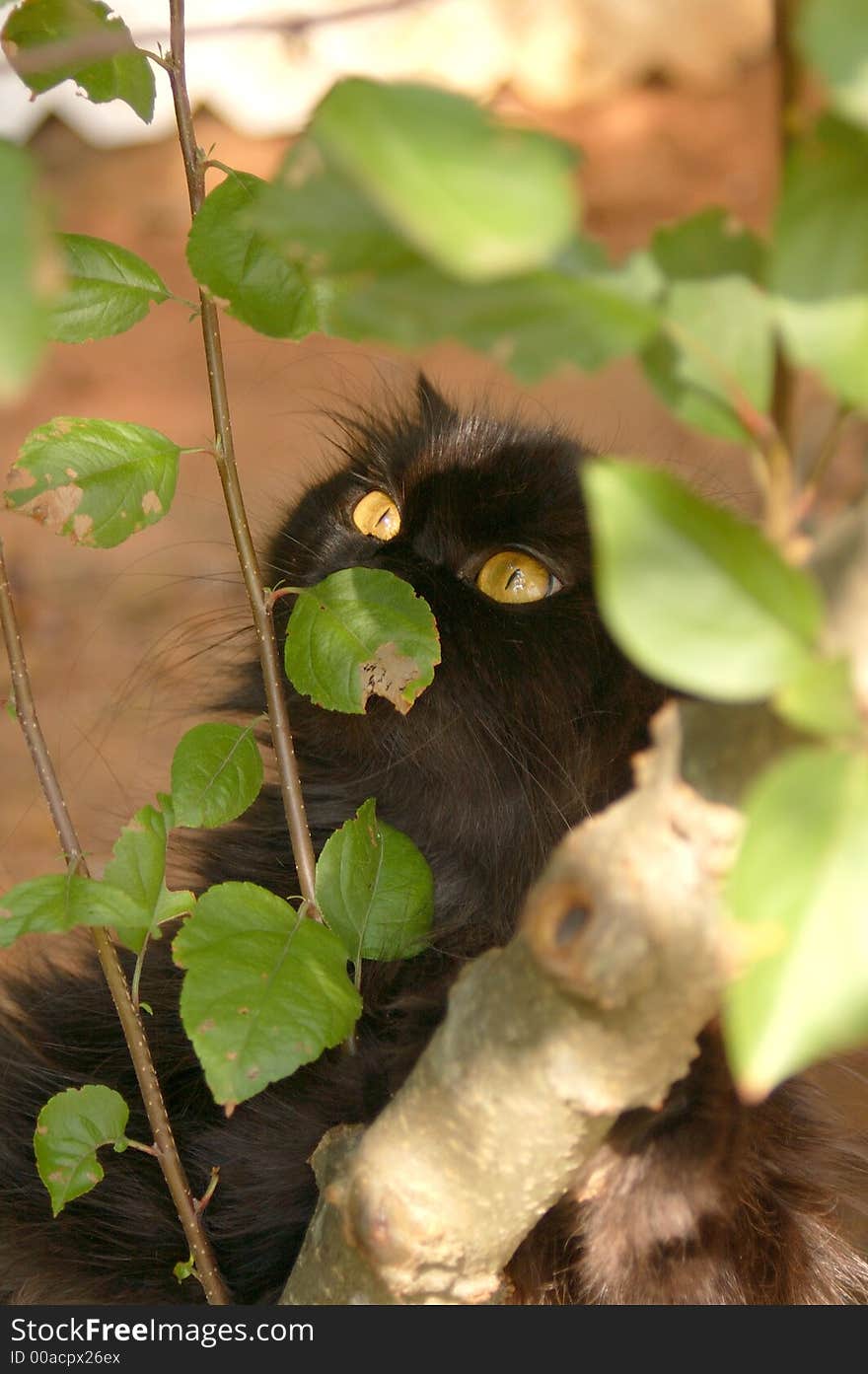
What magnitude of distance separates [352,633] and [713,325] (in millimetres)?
469

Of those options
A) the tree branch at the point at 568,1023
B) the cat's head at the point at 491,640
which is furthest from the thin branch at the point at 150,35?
the cat's head at the point at 491,640

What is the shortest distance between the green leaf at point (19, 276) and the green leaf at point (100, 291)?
0.46m

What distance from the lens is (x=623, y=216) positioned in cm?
443

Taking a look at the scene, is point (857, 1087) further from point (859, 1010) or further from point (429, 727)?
point (859, 1010)

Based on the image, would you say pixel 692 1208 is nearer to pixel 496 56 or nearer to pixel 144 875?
pixel 144 875

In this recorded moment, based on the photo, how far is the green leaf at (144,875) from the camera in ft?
2.68

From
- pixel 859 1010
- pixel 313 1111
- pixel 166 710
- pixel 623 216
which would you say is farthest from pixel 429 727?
pixel 623 216

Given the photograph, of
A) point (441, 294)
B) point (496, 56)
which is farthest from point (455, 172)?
point (496, 56)

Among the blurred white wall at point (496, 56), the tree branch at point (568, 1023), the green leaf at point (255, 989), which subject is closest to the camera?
the tree branch at point (568, 1023)

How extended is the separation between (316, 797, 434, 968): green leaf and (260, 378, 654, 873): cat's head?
0.28 metres

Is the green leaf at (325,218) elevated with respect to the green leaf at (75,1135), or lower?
elevated

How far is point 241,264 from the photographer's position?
0.76 meters

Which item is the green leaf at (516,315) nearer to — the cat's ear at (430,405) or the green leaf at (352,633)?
the green leaf at (352,633)

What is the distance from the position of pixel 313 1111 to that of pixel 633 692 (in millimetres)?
444
